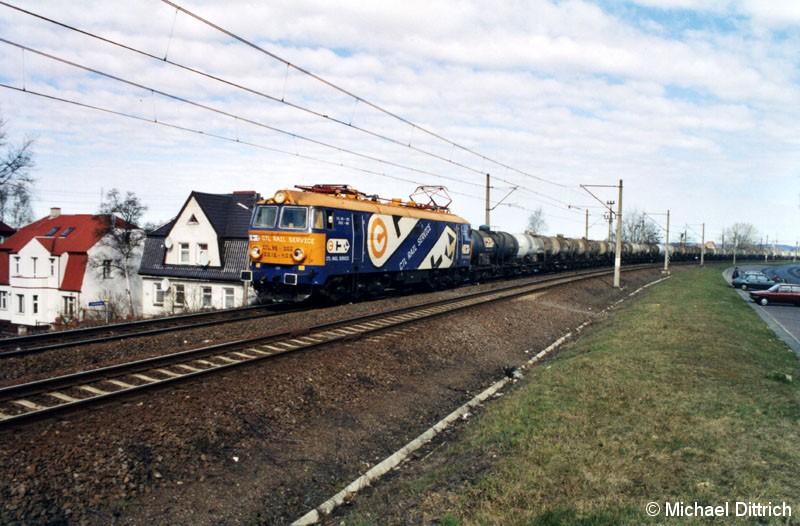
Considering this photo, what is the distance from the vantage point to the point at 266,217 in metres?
16.8

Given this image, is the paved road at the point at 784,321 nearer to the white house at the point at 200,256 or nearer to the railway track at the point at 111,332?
the railway track at the point at 111,332

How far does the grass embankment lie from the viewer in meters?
5.24

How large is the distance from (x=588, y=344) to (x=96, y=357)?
472 inches

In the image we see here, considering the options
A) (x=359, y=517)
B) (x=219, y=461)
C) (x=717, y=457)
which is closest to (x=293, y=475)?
(x=219, y=461)

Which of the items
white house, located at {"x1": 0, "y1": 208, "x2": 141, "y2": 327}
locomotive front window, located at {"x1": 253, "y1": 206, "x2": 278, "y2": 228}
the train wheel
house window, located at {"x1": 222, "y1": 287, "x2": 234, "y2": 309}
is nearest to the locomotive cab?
locomotive front window, located at {"x1": 253, "y1": 206, "x2": 278, "y2": 228}

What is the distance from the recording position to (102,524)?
5156mm

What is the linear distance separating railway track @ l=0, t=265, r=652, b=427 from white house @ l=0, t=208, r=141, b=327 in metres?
36.1

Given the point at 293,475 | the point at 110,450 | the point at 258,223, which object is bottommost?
the point at 293,475

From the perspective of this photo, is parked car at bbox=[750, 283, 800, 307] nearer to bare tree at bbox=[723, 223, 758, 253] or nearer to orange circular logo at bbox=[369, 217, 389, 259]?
orange circular logo at bbox=[369, 217, 389, 259]

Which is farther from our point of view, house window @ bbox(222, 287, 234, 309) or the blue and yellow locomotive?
house window @ bbox(222, 287, 234, 309)

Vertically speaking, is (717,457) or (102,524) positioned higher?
(717,457)

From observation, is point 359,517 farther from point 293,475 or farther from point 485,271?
point 485,271

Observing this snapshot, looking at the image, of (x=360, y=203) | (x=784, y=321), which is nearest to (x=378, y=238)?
(x=360, y=203)

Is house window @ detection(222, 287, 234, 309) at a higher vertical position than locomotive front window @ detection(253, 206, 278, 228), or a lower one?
lower
